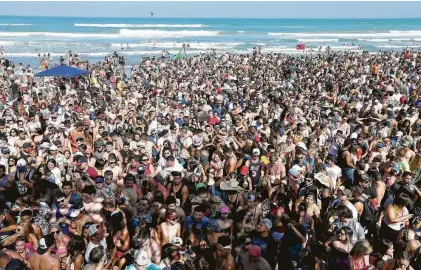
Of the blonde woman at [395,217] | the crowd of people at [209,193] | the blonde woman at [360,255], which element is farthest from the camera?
the blonde woman at [395,217]

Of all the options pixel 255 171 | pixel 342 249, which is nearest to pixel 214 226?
pixel 342 249

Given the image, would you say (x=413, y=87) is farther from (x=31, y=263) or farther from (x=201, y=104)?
(x=31, y=263)

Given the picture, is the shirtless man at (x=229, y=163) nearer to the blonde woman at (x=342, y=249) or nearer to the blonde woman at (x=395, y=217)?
the blonde woman at (x=395, y=217)

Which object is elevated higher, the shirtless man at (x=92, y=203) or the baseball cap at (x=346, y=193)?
the baseball cap at (x=346, y=193)

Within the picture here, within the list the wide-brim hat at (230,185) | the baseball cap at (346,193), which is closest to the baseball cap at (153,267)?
the wide-brim hat at (230,185)

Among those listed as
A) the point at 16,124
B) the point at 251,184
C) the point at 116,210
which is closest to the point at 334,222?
the point at 251,184
